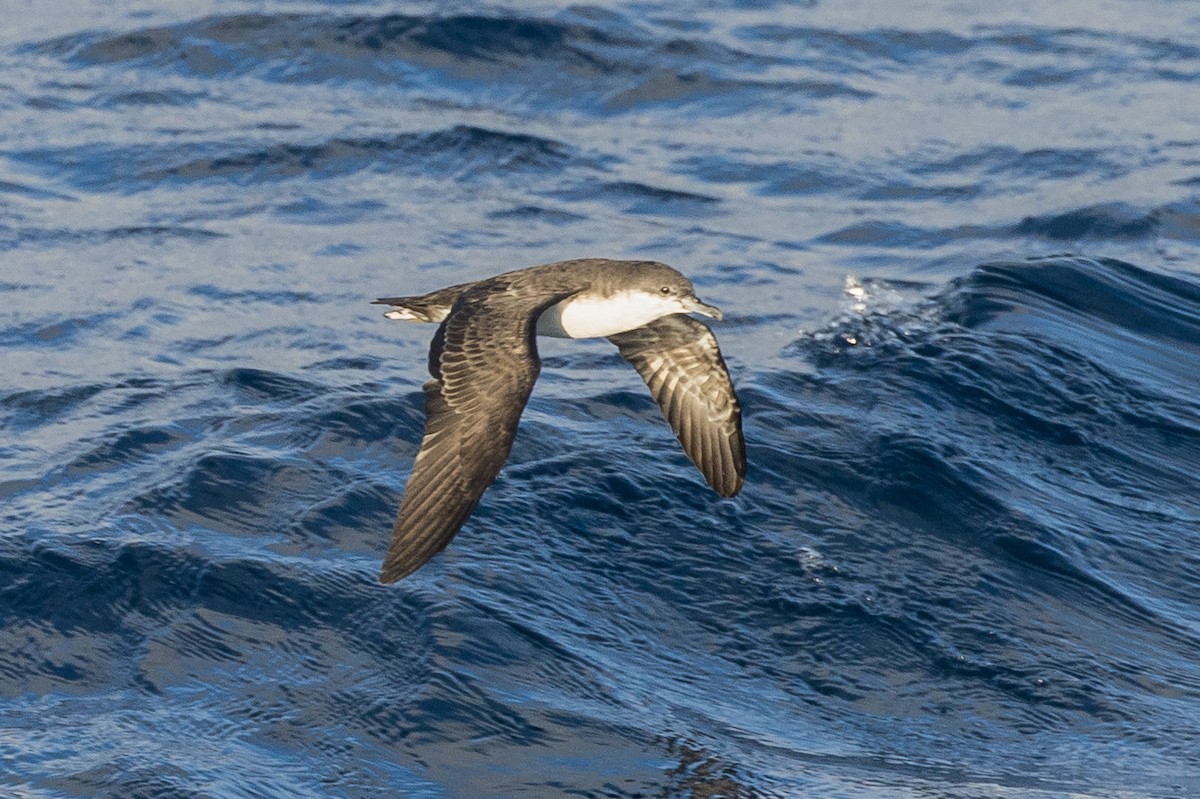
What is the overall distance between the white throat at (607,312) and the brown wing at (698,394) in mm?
382

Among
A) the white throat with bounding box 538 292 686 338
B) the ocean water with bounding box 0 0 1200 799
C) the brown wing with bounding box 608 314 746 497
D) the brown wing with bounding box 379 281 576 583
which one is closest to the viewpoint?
the brown wing with bounding box 379 281 576 583

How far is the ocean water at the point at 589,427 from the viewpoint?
6.31m

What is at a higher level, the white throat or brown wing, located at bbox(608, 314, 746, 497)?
the white throat

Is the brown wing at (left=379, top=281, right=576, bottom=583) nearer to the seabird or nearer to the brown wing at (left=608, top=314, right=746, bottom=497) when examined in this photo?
the seabird

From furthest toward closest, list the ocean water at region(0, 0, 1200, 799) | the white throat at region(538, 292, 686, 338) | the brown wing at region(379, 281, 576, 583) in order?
the white throat at region(538, 292, 686, 338), the ocean water at region(0, 0, 1200, 799), the brown wing at region(379, 281, 576, 583)

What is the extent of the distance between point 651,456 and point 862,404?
128cm

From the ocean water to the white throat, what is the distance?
Answer: 125 cm

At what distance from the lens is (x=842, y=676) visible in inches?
268

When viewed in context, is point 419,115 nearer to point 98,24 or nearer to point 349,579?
point 98,24

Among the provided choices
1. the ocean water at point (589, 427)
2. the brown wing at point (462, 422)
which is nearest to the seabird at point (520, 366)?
the brown wing at point (462, 422)

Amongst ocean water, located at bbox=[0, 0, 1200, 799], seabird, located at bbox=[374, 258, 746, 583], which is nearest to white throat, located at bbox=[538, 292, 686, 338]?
seabird, located at bbox=[374, 258, 746, 583]

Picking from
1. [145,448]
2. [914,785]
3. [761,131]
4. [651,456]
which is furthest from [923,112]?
[914,785]

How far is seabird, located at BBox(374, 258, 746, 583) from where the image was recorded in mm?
5523

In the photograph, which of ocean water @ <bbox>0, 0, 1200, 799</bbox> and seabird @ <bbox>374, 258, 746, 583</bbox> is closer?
seabird @ <bbox>374, 258, 746, 583</bbox>
